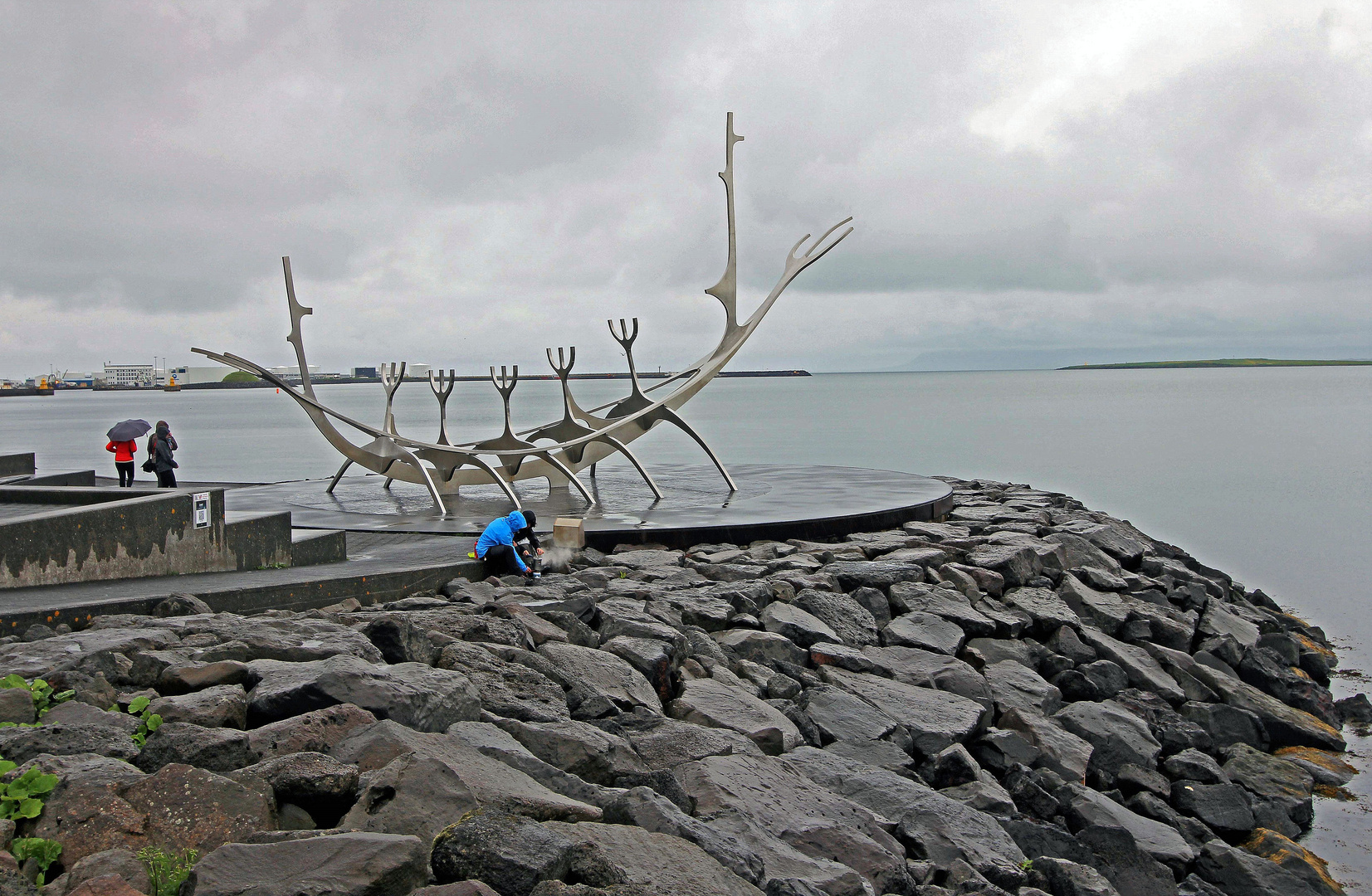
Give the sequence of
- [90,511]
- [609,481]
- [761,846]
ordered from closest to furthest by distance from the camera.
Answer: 1. [761,846]
2. [90,511]
3. [609,481]

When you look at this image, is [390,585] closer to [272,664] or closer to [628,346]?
[272,664]

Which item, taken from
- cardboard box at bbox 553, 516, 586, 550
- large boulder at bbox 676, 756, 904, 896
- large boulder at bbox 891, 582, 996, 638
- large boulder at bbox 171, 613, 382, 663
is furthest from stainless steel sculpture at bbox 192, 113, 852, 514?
large boulder at bbox 676, 756, 904, 896

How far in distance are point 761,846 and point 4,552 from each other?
19.2 ft

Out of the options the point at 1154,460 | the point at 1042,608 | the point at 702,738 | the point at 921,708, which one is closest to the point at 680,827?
the point at 702,738

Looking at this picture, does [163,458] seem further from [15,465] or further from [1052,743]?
[1052,743]

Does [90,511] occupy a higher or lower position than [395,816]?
higher

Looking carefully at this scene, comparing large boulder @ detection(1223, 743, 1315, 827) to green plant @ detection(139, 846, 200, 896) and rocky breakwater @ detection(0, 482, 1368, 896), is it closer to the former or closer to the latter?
rocky breakwater @ detection(0, 482, 1368, 896)

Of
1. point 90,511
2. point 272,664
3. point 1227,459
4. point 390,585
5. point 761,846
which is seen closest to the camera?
point 761,846

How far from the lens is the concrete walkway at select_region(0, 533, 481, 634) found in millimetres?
6836

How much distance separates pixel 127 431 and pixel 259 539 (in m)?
8.13

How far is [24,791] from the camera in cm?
380

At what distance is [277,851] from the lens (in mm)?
3486

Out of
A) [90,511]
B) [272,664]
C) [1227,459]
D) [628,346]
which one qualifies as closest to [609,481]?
[628,346]

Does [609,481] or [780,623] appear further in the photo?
[609,481]
